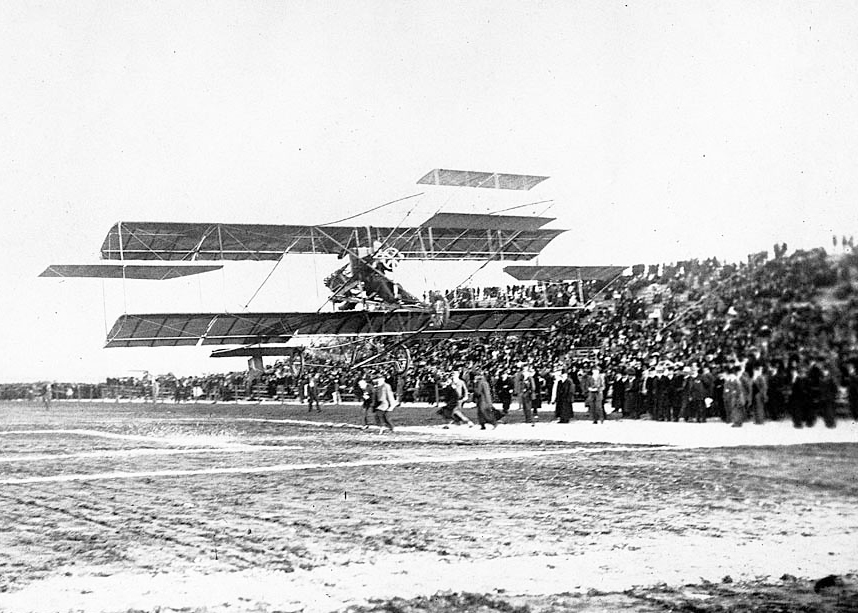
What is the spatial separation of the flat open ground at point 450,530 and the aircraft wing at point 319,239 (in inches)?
448

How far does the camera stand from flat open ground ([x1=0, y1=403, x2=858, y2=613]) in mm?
4750

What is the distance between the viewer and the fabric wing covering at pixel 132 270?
2302 cm

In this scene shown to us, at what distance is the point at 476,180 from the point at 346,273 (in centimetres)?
526

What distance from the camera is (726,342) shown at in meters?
3.50

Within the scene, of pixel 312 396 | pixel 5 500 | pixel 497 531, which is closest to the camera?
pixel 497 531

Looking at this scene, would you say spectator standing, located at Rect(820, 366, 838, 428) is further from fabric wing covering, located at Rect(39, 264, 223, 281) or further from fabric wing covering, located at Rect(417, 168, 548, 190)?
fabric wing covering, located at Rect(39, 264, 223, 281)

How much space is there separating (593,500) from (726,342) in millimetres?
4654

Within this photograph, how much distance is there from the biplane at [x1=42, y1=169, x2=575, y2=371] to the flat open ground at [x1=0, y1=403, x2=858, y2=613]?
36.7ft

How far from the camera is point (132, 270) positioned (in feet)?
78.7

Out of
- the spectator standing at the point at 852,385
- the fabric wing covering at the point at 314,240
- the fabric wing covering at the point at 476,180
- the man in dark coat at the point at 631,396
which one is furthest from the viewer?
the fabric wing covering at the point at 314,240

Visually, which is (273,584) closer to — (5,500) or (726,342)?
(726,342)

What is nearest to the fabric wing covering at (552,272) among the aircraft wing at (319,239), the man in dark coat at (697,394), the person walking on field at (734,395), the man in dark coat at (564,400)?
the aircraft wing at (319,239)

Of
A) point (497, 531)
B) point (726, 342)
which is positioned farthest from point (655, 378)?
point (726, 342)

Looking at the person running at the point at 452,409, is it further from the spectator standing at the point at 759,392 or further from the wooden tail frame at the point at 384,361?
the spectator standing at the point at 759,392
